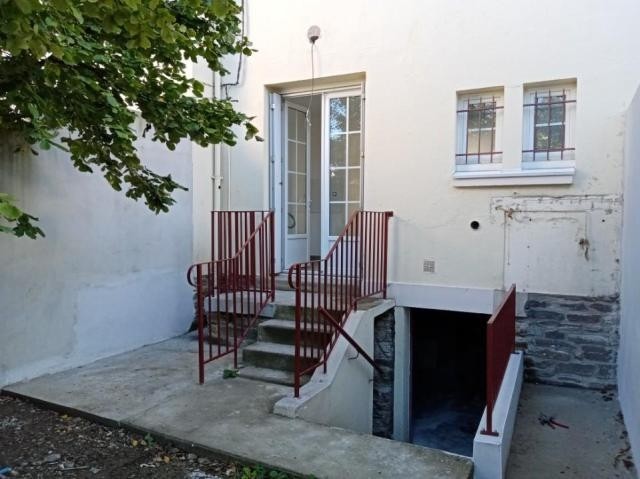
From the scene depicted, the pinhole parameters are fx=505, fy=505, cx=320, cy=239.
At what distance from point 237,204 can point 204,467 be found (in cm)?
377

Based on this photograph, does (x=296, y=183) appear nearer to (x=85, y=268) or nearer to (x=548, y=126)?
(x=85, y=268)

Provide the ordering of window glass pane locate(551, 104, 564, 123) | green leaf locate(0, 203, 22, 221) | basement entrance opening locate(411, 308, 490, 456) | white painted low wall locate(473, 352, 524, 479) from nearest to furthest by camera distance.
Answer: green leaf locate(0, 203, 22, 221) → white painted low wall locate(473, 352, 524, 479) → window glass pane locate(551, 104, 564, 123) → basement entrance opening locate(411, 308, 490, 456)

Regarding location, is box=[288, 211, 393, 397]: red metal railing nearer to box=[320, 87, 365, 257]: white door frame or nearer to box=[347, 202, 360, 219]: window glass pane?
box=[347, 202, 360, 219]: window glass pane

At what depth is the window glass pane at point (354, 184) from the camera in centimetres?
590

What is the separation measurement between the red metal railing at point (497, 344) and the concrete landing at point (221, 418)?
390 millimetres

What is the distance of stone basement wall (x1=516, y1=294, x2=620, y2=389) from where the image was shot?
14.9ft

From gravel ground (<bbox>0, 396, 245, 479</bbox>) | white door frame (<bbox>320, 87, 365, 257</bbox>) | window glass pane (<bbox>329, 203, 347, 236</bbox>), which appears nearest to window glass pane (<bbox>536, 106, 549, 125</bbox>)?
white door frame (<bbox>320, 87, 365, 257</bbox>)

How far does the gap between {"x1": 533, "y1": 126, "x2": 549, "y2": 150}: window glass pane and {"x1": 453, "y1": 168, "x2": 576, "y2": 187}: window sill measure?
0.86 feet

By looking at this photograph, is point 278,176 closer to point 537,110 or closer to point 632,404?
point 537,110

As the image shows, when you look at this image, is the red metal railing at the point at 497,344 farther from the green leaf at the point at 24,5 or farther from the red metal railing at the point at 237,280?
the green leaf at the point at 24,5

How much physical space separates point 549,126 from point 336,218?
8.15 ft

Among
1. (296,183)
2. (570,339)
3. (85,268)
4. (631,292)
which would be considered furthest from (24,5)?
(296,183)

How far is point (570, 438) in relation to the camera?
3678 mm

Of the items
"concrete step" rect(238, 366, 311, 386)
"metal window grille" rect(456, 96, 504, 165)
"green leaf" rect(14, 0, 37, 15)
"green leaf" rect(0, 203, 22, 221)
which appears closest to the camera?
"green leaf" rect(0, 203, 22, 221)
